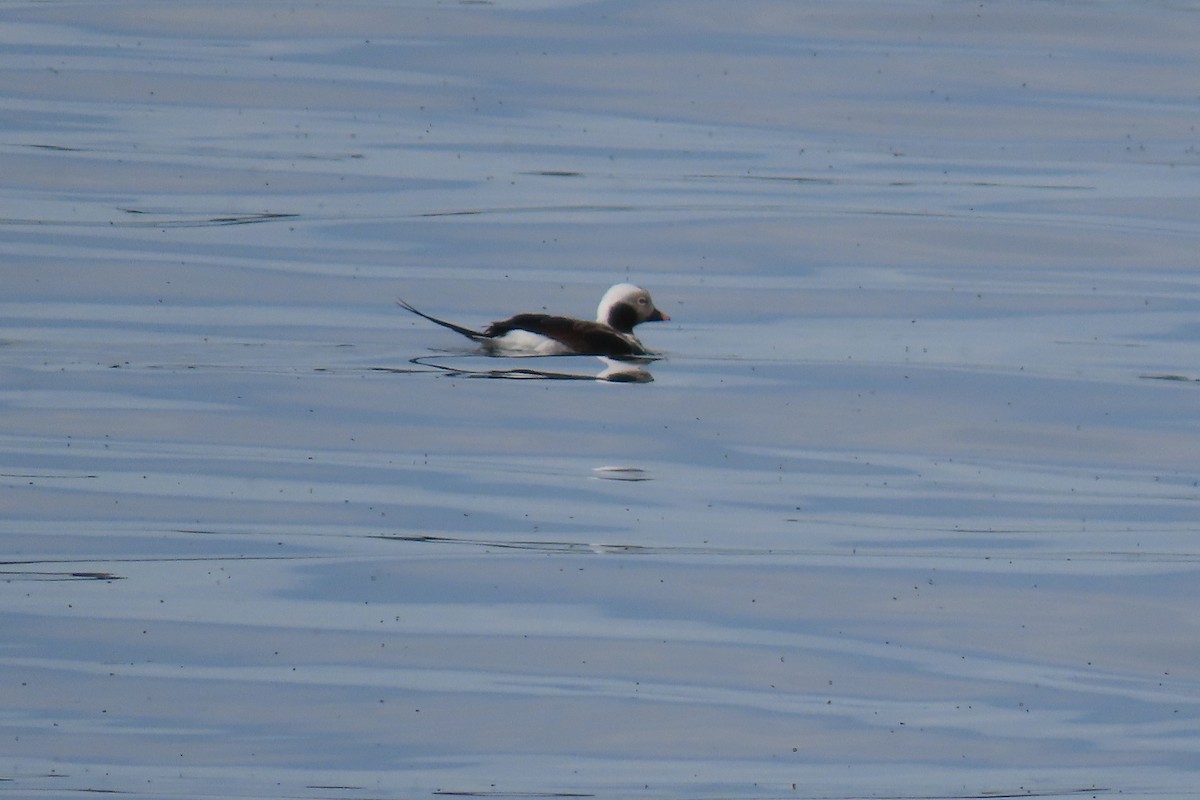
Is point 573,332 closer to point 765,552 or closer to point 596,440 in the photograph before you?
point 596,440

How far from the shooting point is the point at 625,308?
14523mm

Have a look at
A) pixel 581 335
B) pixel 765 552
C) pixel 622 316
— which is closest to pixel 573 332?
pixel 581 335

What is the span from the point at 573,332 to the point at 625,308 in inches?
30.6

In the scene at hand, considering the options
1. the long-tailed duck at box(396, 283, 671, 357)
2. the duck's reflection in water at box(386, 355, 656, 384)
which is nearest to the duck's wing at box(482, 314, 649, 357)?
the long-tailed duck at box(396, 283, 671, 357)

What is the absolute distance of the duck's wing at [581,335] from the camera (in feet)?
45.0

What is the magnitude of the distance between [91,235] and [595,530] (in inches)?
390

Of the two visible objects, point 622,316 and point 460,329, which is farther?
point 622,316

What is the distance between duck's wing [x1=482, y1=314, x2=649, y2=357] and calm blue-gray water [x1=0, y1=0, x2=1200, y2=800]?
10.0 inches

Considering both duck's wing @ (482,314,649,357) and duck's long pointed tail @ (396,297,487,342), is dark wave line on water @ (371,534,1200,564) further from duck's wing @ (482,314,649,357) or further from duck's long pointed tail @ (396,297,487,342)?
duck's long pointed tail @ (396,297,487,342)

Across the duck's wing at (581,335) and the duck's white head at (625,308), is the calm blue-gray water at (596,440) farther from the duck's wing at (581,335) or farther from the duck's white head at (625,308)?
the duck's white head at (625,308)

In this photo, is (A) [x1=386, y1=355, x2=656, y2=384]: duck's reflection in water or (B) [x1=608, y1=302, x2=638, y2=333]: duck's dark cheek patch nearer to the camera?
(A) [x1=386, y1=355, x2=656, y2=384]: duck's reflection in water

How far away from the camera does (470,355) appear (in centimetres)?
1416

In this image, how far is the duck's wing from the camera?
13703 millimetres

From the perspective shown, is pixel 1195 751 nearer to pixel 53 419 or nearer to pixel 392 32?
pixel 53 419
